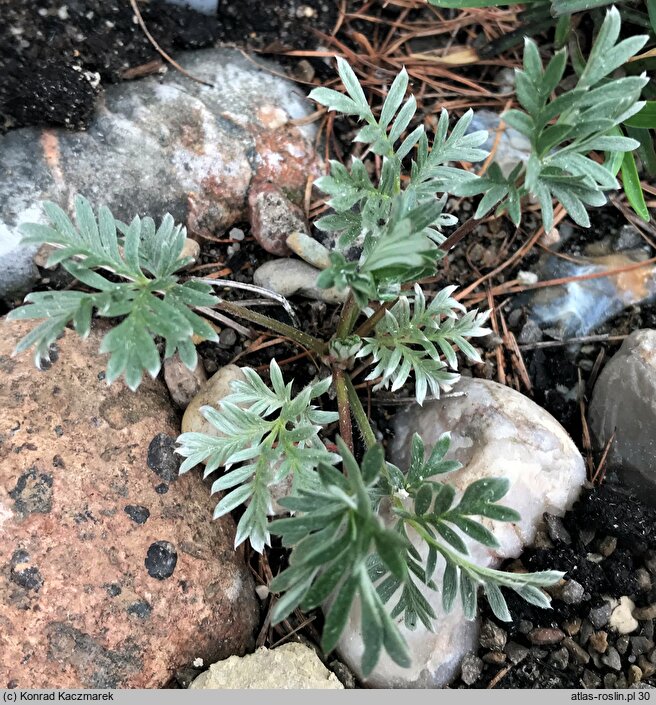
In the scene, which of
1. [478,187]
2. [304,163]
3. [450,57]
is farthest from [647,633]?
[450,57]

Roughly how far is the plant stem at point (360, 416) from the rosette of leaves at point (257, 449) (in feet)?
0.42

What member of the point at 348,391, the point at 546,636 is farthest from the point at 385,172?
the point at 546,636

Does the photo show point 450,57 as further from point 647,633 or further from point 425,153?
point 647,633

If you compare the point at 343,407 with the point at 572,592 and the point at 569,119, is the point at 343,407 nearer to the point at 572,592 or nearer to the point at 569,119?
the point at 572,592

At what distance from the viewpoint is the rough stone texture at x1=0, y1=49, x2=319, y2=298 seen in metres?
2.29

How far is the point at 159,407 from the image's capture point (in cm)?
219

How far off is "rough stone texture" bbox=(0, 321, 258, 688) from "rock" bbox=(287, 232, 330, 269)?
29.1 inches

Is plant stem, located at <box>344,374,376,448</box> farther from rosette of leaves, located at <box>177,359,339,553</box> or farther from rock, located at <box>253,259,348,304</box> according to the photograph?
rock, located at <box>253,259,348,304</box>

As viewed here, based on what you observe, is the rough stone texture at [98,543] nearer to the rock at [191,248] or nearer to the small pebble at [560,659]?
the rock at [191,248]

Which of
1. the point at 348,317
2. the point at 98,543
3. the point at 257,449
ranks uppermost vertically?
the point at 348,317

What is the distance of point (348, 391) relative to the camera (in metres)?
2.23

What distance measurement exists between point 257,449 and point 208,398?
1.18ft

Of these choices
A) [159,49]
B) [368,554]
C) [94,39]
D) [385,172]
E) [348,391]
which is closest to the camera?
[368,554]

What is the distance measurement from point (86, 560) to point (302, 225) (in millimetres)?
1335
